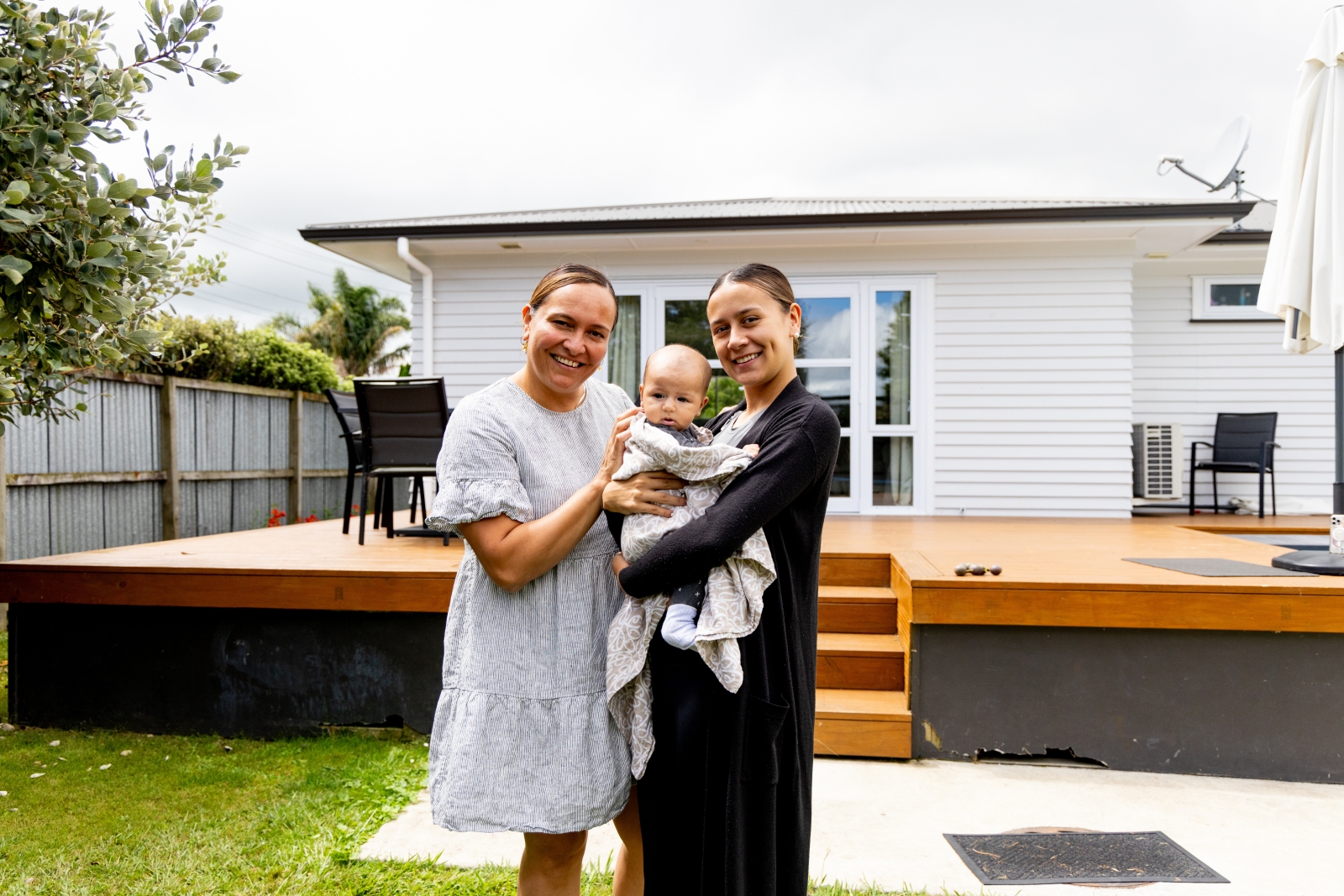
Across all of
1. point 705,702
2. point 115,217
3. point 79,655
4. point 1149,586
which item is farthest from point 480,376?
point 705,702

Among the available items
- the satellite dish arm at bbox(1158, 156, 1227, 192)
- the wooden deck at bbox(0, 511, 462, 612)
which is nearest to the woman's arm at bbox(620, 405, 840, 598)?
the wooden deck at bbox(0, 511, 462, 612)

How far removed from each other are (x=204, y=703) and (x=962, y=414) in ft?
19.5

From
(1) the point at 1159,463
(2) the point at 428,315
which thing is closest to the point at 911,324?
(1) the point at 1159,463

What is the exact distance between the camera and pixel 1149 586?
10.4 ft

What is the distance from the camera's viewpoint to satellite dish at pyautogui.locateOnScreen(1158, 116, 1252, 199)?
25.3 feet

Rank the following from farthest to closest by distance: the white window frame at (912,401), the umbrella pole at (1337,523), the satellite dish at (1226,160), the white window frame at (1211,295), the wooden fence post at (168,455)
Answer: the white window frame at (1211,295) < the satellite dish at (1226,160) < the wooden fence post at (168,455) < the white window frame at (912,401) < the umbrella pole at (1337,523)

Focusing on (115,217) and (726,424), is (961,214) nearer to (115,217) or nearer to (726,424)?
(726,424)

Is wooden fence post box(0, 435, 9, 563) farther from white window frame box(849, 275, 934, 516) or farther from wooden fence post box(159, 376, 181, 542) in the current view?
white window frame box(849, 275, 934, 516)

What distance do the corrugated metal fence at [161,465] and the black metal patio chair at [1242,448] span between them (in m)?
8.95

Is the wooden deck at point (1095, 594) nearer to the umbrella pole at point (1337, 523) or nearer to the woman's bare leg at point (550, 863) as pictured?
the umbrella pole at point (1337, 523)

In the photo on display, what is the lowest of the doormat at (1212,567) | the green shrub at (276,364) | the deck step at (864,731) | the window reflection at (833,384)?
the deck step at (864,731)

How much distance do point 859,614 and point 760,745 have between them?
2.59 metres

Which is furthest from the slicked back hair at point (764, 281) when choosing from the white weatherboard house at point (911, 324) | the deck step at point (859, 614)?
the white weatherboard house at point (911, 324)

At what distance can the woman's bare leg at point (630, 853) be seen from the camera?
1588 millimetres
